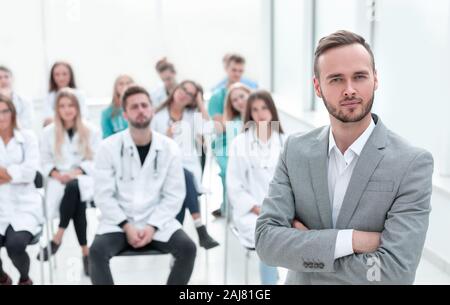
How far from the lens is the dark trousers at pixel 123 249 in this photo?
2.78 meters

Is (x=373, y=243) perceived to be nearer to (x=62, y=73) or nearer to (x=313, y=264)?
(x=313, y=264)

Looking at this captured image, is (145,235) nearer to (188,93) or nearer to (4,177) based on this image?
(4,177)

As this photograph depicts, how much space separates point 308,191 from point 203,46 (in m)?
5.82

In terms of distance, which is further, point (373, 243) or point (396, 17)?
point (396, 17)

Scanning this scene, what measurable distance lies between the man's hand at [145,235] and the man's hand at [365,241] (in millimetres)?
1640

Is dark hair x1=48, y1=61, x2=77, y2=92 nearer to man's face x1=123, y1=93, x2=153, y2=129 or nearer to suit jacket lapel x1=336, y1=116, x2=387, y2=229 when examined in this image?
man's face x1=123, y1=93, x2=153, y2=129

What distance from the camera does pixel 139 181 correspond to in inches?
120

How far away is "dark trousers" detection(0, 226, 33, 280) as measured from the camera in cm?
292

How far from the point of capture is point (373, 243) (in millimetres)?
1393

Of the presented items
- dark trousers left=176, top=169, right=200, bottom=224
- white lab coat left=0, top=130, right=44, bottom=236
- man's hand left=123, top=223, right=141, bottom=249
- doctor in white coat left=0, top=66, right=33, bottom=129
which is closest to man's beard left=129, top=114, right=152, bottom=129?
dark trousers left=176, top=169, right=200, bottom=224

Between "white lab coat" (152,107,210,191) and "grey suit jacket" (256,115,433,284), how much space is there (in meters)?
2.49

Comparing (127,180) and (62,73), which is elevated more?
(62,73)
